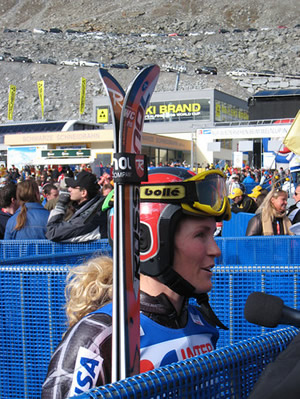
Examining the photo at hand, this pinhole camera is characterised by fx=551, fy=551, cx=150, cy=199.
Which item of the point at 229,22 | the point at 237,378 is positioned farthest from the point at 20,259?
the point at 229,22

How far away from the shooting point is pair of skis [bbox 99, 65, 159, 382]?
163 cm

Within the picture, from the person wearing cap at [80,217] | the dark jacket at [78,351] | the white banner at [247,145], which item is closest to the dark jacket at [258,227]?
the person wearing cap at [80,217]

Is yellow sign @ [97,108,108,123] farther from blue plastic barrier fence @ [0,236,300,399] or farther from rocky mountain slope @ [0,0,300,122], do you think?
blue plastic barrier fence @ [0,236,300,399]

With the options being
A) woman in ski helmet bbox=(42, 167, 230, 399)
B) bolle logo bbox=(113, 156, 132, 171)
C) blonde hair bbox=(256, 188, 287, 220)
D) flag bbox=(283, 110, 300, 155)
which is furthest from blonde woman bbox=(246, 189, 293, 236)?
bolle logo bbox=(113, 156, 132, 171)

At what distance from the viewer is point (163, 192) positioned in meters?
1.98

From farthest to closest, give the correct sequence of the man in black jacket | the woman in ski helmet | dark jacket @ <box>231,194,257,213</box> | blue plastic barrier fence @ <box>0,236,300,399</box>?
dark jacket @ <box>231,194,257,213</box> → the man in black jacket → blue plastic barrier fence @ <box>0,236,300,399</box> → the woman in ski helmet

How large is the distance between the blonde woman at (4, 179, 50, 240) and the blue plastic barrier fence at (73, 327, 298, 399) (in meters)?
4.88

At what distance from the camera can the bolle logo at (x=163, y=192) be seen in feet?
6.51

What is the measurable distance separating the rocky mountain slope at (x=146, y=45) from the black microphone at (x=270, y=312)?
88.3 meters

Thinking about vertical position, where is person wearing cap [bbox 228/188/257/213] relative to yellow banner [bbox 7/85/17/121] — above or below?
below

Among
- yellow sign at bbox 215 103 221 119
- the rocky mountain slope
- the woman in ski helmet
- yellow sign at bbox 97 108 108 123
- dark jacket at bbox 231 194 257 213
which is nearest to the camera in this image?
the woman in ski helmet

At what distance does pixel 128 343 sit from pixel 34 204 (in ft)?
16.3

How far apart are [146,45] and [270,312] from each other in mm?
121792

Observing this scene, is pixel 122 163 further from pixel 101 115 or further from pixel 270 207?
pixel 101 115
